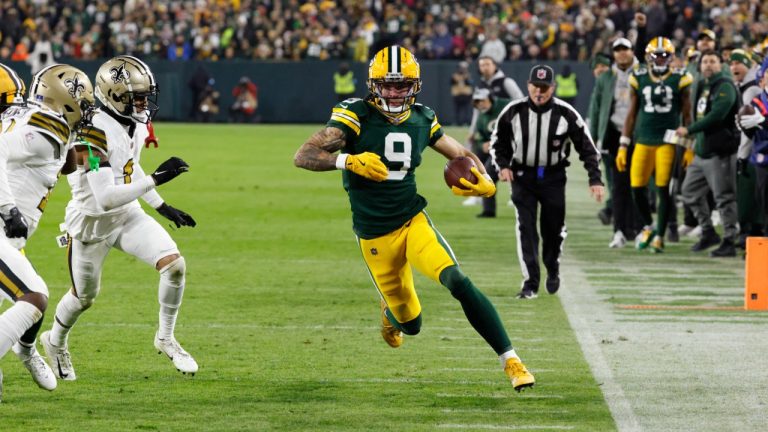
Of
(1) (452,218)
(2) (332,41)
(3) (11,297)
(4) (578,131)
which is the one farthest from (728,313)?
(2) (332,41)

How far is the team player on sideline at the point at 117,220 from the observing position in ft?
22.0

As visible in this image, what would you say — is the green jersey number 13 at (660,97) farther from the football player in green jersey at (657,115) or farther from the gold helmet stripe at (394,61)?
the gold helmet stripe at (394,61)

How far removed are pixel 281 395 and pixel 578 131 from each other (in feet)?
12.5

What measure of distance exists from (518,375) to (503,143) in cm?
376

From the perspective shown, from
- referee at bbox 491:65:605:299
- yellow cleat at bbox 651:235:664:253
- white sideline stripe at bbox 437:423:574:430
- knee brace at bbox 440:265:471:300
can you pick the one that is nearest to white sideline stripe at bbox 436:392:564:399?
knee brace at bbox 440:265:471:300

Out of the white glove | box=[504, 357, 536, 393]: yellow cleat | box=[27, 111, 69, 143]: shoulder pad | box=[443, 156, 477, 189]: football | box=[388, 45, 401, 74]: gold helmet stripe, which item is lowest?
box=[504, 357, 536, 393]: yellow cleat

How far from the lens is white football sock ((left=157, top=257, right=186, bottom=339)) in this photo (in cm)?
675

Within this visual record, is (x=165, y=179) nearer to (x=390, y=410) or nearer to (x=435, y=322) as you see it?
(x=390, y=410)

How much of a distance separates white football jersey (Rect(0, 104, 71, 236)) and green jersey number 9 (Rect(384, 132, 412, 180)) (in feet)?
4.78

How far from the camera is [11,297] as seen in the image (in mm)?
5629

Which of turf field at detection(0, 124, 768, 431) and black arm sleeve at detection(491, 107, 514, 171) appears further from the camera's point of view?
black arm sleeve at detection(491, 107, 514, 171)

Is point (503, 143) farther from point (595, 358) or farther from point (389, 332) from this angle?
point (389, 332)

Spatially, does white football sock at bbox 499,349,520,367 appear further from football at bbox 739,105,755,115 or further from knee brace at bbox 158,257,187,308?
football at bbox 739,105,755,115

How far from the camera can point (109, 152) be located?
671 centimetres
